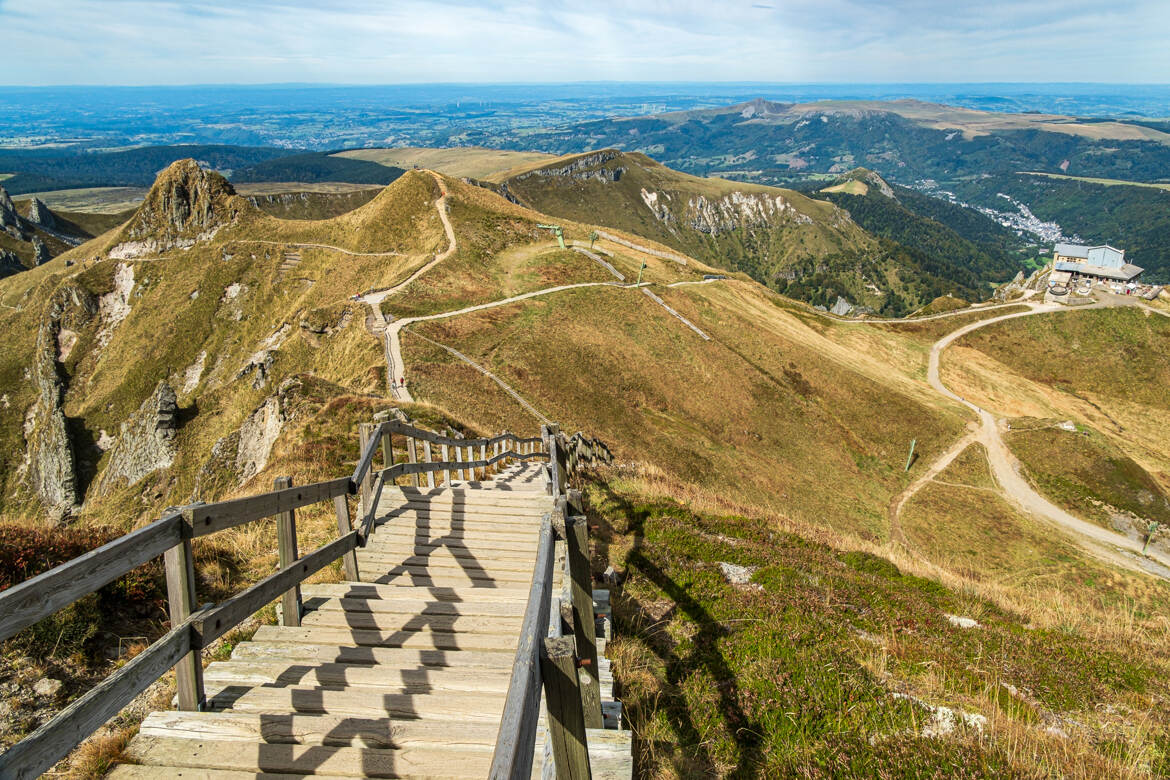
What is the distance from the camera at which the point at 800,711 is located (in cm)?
591

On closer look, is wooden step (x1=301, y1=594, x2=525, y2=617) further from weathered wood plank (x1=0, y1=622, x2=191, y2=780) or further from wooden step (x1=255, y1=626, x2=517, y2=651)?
weathered wood plank (x1=0, y1=622, x2=191, y2=780)

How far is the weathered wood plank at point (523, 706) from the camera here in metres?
2.15

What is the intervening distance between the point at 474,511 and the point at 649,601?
401cm

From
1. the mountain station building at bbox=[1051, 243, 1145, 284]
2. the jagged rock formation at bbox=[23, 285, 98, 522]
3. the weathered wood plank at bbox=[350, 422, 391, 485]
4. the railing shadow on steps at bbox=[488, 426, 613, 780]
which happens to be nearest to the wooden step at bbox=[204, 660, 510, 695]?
the railing shadow on steps at bbox=[488, 426, 613, 780]

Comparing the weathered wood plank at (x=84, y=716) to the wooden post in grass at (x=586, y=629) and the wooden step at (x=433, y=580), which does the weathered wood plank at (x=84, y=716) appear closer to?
the wooden post in grass at (x=586, y=629)

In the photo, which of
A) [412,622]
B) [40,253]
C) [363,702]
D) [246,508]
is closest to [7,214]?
[40,253]

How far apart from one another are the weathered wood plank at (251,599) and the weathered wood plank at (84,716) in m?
0.23

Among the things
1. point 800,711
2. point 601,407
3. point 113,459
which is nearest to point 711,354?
point 601,407

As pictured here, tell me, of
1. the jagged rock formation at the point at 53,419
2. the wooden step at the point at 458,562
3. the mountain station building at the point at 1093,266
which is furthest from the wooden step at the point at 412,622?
the mountain station building at the point at 1093,266

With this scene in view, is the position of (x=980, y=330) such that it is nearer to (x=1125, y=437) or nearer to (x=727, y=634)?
(x=1125, y=437)

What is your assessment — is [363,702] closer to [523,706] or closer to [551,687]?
[551,687]

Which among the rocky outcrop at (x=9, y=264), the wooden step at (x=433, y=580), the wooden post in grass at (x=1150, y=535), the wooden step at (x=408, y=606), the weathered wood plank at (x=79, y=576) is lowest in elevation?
the wooden post in grass at (x=1150, y=535)

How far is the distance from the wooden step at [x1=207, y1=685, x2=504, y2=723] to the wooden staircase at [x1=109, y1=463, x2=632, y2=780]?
10 mm

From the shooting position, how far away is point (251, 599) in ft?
17.0
